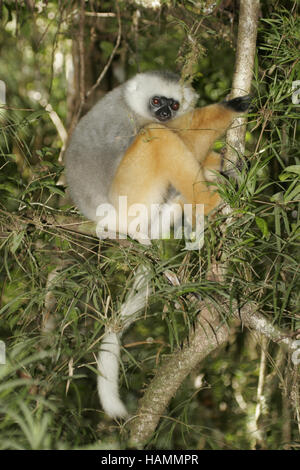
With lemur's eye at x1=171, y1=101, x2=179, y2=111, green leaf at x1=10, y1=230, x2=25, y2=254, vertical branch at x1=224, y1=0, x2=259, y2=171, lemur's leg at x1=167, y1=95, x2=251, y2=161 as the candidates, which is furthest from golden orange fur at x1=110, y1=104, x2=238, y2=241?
green leaf at x1=10, y1=230, x2=25, y2=254

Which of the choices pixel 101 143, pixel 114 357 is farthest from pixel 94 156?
pixel 114 357

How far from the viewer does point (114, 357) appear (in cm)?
242

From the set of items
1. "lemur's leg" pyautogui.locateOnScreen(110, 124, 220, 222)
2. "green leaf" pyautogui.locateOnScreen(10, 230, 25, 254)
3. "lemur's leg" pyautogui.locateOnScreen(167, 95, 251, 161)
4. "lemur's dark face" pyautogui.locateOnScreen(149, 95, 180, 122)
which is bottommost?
"green leaf" pyautogui.locateOnScreen(10, 230, 25, 254)

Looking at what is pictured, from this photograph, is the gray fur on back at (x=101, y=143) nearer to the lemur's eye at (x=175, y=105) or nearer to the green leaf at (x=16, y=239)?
the lemur's eye at (x=175, y=105)

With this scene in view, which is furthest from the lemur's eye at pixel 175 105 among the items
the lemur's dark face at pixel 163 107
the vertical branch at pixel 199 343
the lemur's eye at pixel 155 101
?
the vertical branch at pixel 199 343

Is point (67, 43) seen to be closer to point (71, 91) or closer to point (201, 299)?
point (71, 91)

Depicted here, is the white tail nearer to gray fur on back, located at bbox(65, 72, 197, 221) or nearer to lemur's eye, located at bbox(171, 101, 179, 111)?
gray fur on back, located at bbox(65, 72, 197, 221)

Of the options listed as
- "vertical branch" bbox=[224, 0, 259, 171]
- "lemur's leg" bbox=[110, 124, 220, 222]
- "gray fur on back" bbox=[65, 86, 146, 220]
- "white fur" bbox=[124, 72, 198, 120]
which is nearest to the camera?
"vertical branch" bbox=[224, 0, 259, 171]

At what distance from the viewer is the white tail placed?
237cm

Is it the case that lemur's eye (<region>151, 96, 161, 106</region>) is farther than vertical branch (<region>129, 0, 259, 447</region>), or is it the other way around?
lemur's eye (<region>151, 96, 161, 106</region>)

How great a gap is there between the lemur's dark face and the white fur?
0.03m

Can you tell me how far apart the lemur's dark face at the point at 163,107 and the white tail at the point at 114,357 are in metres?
1.37

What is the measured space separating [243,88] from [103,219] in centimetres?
125
